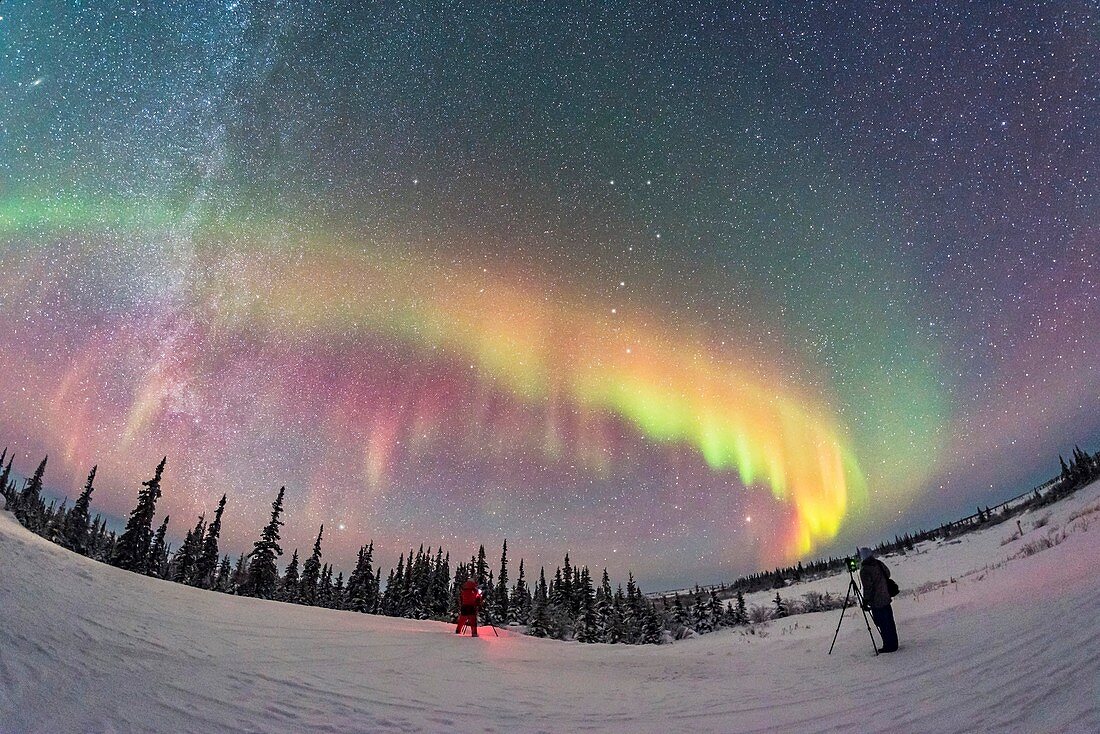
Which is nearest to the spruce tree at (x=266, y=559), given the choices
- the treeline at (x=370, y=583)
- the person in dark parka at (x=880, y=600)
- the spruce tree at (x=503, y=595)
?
the treeline at (x=370, y=583)

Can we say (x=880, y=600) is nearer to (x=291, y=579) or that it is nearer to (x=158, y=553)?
(x=291, y=579)

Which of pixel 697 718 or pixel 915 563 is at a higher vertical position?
pixel 915 563

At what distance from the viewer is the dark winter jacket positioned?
9.34m

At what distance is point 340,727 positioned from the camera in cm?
532

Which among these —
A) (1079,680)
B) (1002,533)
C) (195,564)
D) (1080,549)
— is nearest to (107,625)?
(1079,680)

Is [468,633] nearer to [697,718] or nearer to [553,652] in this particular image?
[553,652]

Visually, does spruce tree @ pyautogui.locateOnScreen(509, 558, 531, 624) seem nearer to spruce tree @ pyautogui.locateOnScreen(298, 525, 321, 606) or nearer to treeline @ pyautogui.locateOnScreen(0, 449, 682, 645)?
treeline @ pyautogui.locateOnScreen(0, 449, 682, 645)

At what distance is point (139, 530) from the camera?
178ft

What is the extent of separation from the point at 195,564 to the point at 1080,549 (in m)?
93.6

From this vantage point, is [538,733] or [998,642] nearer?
[538,733]

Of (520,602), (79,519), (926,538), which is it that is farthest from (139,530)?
(926,538)

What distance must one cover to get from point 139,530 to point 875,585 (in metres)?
70.0

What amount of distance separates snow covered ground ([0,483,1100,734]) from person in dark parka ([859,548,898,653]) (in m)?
0.39

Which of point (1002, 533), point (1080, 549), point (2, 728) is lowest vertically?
point (2, 728)
